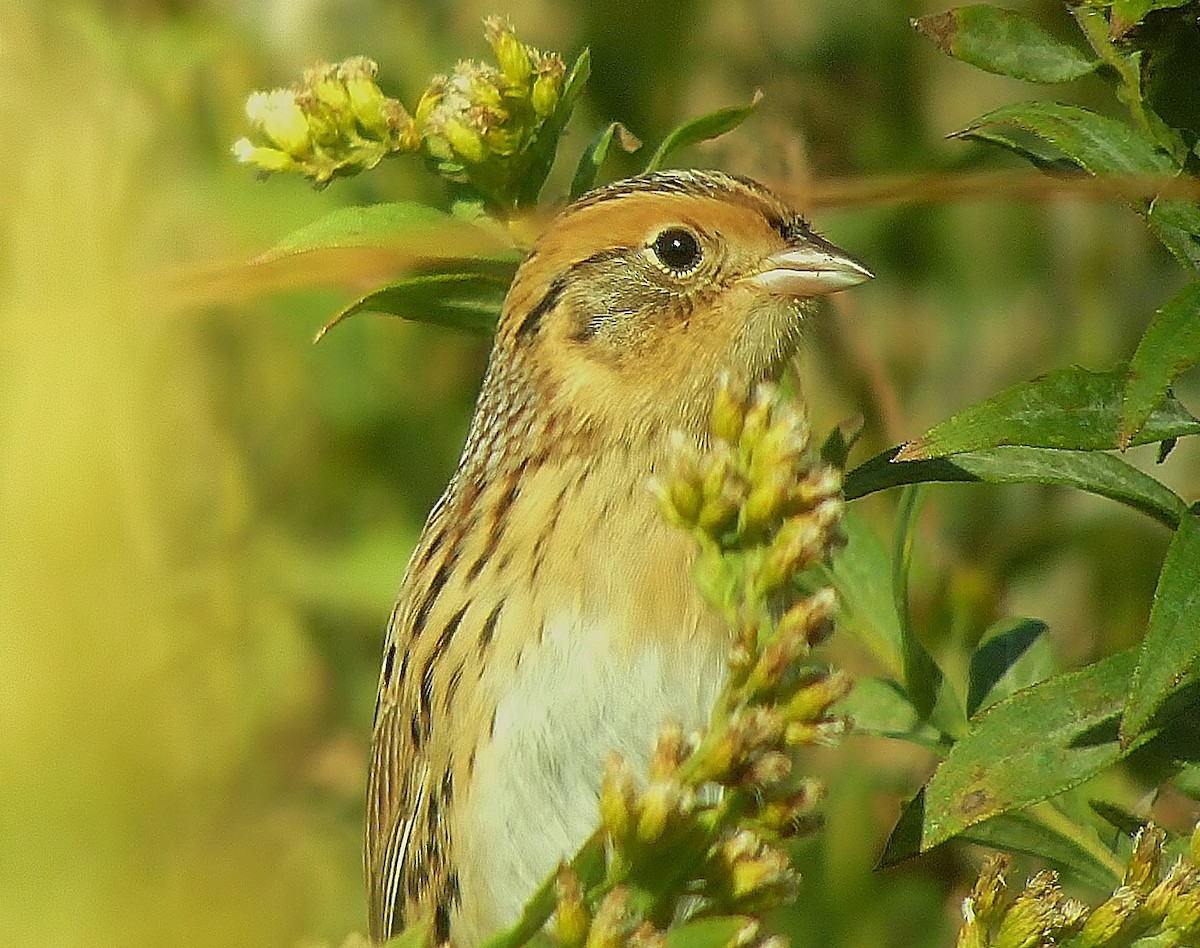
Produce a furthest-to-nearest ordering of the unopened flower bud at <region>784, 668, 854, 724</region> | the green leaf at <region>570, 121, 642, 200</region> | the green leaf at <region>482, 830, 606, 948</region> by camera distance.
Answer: the green leaf at <region>570, 121, 642, 200</region>
the unopened flower bud at <region>784, 668, 854, 724</region>
the green leaf at <region>482, 830, 606, 948</region>

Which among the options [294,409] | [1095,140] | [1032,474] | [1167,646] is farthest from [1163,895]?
[294,409]

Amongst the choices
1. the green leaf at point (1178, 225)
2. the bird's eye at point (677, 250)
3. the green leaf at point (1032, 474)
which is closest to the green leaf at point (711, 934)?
the green leaf at point (1032, 474)

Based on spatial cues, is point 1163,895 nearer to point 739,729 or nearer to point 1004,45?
point 739,729

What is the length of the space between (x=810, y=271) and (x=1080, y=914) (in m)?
0.81

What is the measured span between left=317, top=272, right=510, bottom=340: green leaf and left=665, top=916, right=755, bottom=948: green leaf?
603 mm

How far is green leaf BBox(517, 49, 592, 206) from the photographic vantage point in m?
1.46

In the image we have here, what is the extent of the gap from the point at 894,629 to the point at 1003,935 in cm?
59

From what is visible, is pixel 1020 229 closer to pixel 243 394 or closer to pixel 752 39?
pixel 752 39

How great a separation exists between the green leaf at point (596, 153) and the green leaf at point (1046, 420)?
49cm

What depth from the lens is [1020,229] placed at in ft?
9.90

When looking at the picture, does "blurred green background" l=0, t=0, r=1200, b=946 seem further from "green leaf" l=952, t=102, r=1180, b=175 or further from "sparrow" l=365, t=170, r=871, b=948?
"green leaf" l=952, t=102, r=1180, b=175

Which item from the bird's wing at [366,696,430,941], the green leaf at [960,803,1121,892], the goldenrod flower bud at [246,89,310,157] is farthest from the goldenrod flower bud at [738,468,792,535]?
the bird's wing at [366,696,430,941]

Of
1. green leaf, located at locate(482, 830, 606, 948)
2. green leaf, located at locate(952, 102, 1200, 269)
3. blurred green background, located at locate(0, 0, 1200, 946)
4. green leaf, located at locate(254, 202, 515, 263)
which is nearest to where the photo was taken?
blurred green background, located at locate(0, 0, 1200, 946)

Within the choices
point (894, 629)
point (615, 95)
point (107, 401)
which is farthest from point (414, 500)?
point (107, 401)
